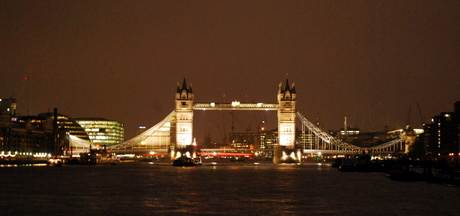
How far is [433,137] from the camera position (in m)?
152

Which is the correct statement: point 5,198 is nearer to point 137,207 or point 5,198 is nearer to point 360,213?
point 137,207

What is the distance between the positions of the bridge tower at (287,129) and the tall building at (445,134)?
85.4ft

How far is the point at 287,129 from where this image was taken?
132 m

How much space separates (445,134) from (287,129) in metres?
30.2

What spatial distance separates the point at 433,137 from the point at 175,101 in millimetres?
51940

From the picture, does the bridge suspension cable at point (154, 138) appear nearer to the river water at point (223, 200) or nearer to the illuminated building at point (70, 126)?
the illuminated building at point (70, 126)

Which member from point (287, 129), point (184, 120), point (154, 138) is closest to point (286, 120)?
point (287, 129)

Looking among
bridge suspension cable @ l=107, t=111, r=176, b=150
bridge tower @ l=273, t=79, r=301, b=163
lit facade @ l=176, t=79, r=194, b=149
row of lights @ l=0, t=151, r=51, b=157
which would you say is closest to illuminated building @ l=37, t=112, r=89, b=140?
row of lights @ l=0, t=151, r=51, b=157

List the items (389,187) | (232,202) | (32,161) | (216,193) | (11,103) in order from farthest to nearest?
1. (11,103)
2. (32,161)
3. (389,187)
4. (216,193)
5. (232,202)

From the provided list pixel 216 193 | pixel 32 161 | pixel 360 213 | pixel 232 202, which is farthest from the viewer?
pixel 32 161

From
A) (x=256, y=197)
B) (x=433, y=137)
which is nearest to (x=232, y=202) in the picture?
(x=256, y=197)

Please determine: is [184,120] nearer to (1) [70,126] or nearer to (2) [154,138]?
(2) [154,138]

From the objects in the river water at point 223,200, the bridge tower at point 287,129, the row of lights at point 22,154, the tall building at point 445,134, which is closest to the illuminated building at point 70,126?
the row of lights at point 22,154

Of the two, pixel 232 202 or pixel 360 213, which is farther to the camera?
pixel 232 202
